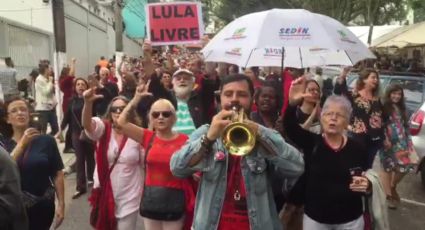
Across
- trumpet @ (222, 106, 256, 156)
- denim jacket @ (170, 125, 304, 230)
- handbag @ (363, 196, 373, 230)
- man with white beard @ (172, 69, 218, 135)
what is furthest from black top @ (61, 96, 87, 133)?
trumpet @ (222, 106, 256, 156)

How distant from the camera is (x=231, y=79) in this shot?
3092mm

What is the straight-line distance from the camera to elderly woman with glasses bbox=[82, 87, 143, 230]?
14.5 feet

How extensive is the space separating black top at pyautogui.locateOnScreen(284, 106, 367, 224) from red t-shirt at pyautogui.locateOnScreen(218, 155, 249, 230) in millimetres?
813

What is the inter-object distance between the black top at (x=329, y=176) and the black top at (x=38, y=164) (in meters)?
1.73

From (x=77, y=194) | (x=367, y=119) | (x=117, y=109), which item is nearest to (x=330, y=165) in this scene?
(x=117, y=109)

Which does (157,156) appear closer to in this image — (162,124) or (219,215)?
(162,124)

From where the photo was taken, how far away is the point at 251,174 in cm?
290

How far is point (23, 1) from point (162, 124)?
16.1 m

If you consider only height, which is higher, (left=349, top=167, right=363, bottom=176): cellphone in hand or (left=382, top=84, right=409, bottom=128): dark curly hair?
(left=382, top=84, right=409, bottom=128): dark curly hair

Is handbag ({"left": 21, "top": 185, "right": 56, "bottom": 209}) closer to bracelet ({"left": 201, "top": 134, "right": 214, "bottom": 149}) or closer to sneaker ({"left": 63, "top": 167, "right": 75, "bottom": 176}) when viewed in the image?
bracelet ({"left": 201, "top": 134, "right": 214, "bottom": 149})

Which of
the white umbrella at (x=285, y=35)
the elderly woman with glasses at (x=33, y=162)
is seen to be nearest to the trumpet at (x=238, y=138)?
the elderly woman with glasses at (x=33, y=162)

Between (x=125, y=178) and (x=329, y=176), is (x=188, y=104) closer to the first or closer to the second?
(x=125, y=178)

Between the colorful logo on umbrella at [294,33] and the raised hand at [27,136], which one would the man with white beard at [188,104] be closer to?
the colorful logo on umbrella at [294,33]

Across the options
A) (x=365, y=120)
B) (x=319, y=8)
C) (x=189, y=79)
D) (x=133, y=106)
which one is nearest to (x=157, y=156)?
(x=133, y=106)
